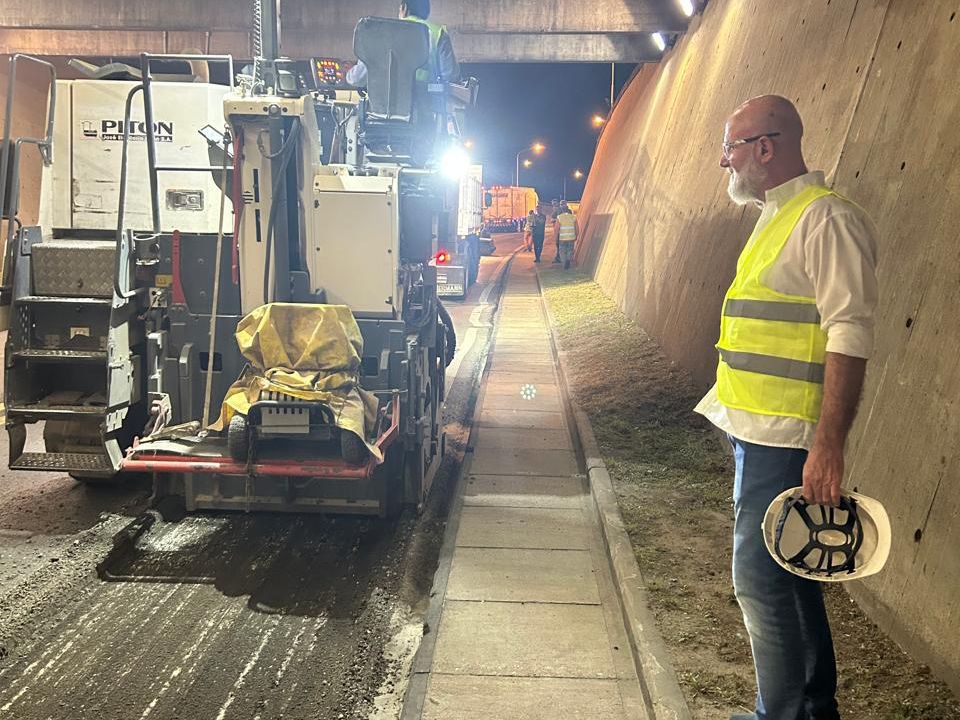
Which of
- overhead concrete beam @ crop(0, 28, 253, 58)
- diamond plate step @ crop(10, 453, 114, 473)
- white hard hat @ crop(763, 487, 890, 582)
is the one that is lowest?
diamond plate step @ crop(10, 453, 114, 473)

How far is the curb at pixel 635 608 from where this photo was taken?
3.46 metres

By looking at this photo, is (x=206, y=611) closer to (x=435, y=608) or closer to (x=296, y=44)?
(x=435, y=608)

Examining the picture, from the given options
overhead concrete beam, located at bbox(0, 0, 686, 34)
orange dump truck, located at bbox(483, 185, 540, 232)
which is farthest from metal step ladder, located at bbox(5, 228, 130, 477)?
orange dump truck, located at bbox(483, 185, 540, 232)

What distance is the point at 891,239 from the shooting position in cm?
444

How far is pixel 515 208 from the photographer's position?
46.7m

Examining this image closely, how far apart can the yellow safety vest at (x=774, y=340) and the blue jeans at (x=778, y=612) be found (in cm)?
17

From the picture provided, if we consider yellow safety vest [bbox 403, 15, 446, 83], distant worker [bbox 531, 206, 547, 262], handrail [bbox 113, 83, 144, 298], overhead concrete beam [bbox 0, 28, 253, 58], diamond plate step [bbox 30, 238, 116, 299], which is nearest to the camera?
handrail [bbox 113, 83, 144, 298]

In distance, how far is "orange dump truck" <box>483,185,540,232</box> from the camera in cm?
4606

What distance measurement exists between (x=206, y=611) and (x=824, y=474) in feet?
11.2

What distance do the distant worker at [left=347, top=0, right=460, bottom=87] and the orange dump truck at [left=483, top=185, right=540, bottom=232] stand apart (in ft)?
125

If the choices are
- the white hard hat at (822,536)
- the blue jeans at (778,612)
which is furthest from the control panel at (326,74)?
the white hard hat at (822,536)

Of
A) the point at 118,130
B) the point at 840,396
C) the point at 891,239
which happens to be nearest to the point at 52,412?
the point at 118,130

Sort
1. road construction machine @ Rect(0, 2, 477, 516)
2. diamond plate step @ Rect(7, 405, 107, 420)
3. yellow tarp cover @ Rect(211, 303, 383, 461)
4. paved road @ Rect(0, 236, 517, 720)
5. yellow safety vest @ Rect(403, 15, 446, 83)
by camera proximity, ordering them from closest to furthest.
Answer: paved road @ Rect(0, 236, 517, 720) < yellow tarp cover @ Rect(211, 303, 383, 461) < road construction machine @ Rect(0, 2, 477, 516) < diamond plate step @ Rect(7, 405, 107, 420) < yellow safety vest @ Rect(403, 15, 446, 83)

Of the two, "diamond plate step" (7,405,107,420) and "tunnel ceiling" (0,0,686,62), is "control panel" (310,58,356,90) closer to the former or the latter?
"diamond plate step" (7,405,107,420)
